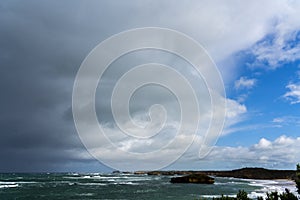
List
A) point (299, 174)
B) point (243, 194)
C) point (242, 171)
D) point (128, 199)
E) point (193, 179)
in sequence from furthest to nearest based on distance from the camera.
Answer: point (242, 171) < point (193, 179) < point (128, 199) < point (243, 194) < point (299, 174)

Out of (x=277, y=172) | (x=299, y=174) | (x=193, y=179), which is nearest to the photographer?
(x=299, y=174)

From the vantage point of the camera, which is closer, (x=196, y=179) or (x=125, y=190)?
(x=125, y=190)

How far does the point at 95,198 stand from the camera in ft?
172

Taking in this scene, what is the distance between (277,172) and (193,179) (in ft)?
275

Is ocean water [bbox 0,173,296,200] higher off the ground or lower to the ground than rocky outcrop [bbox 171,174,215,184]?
lower

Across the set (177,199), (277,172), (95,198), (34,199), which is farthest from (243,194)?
(277,172)

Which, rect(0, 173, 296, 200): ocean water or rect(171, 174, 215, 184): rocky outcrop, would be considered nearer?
rect(0, 173, 296, 200): ocean water

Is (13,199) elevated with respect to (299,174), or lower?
lower

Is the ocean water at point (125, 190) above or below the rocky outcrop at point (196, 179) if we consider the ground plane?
below

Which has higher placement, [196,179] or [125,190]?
[196,179]

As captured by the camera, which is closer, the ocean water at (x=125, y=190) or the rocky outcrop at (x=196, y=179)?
the ocean water at (x=125, y=190)

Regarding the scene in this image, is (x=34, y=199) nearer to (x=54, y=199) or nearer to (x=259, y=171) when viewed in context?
(x=54, y=199)

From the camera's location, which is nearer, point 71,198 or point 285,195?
point 285,195

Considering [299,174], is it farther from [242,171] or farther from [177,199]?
[242,171]
